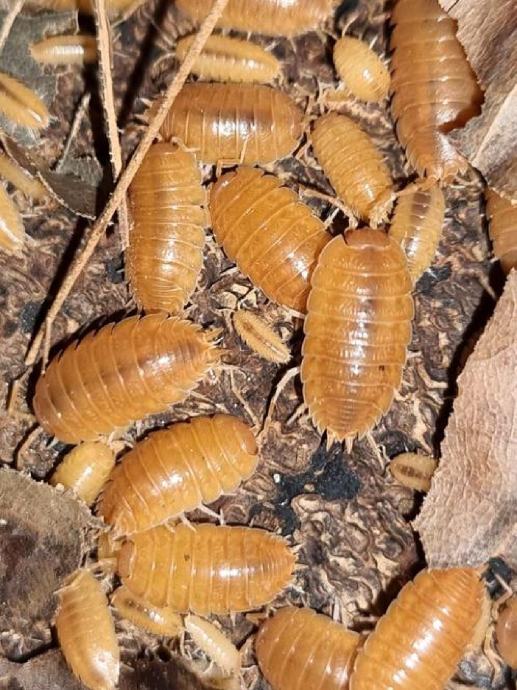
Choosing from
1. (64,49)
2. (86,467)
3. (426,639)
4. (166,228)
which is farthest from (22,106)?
(426,639)

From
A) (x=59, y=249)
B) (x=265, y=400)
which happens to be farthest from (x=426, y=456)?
(x=59, y=249)

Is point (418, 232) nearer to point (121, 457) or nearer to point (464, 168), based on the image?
point (464, 168)

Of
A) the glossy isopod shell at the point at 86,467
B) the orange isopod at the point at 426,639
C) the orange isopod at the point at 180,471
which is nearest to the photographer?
the orange isopod at the point at 426,639

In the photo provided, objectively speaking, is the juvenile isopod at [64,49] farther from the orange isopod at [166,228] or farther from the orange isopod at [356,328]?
the orange isopod at [356,328]

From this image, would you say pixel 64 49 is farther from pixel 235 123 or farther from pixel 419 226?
pixel 419 226

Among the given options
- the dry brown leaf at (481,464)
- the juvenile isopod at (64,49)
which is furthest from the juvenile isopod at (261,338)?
the juvenile isopod at (64,49)

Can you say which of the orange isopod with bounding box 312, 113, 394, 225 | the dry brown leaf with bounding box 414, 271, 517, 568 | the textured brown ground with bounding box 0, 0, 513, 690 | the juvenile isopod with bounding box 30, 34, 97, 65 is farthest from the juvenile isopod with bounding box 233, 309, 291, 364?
the juvenile isopod with bounding box 30, 34, 97, 65
